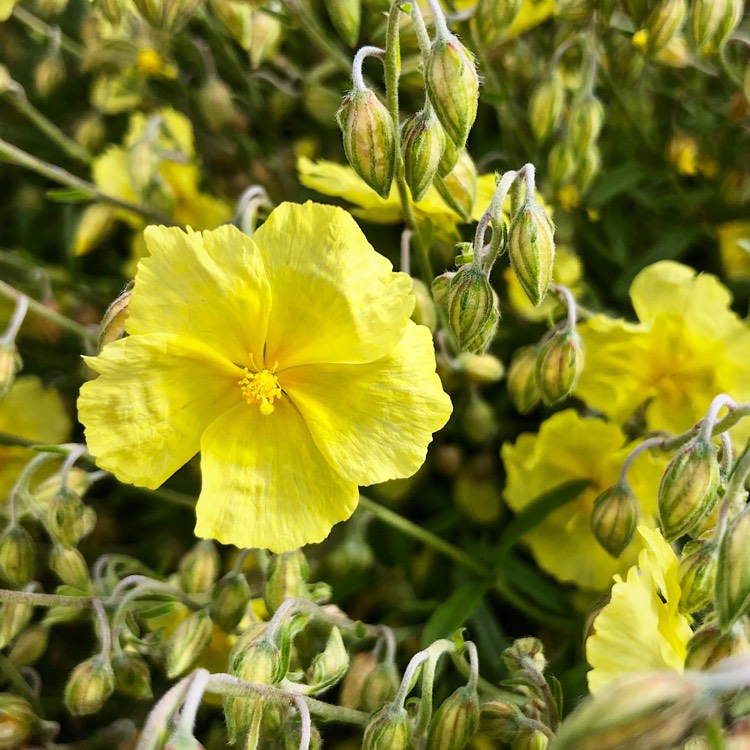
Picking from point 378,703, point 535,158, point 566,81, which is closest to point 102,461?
point 378,703

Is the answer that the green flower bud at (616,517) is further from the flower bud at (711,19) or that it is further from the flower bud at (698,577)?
the flower bud at (711,19)

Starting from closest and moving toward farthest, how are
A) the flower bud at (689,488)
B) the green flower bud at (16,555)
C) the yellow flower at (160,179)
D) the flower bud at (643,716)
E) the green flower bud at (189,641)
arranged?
the flower bud at (643,716) → the flower bud at (689,488) → the green flower bud at (189,641) → the green flower bud at (16,555) → the yellow flower at (160,179)

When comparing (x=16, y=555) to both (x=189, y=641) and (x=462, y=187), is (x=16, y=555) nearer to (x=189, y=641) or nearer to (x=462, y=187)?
(x=189, y=641)

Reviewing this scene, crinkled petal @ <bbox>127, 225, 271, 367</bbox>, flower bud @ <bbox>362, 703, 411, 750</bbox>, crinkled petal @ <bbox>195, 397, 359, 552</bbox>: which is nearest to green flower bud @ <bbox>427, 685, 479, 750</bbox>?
flower bud @ <bbox>362, 703, 411, 750</bbox>

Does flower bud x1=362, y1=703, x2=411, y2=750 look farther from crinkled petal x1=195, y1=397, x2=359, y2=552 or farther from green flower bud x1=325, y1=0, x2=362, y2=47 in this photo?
green flower bud x1=325, y1=0, x2=362, y2=47

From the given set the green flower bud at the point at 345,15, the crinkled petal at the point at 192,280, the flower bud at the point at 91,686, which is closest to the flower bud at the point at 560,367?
the crinkled petal at the point at 192,280
